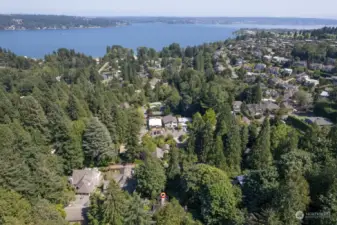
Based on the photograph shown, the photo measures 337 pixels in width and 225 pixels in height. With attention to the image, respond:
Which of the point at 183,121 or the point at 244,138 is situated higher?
the point at 244,138

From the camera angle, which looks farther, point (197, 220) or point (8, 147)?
point (8, 147)

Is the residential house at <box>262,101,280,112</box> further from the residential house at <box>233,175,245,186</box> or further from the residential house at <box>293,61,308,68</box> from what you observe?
the residential house at <box>293,61,308,68</box>

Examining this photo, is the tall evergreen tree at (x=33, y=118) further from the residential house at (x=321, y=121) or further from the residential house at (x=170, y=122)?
the residential house at (x=321, y=121)

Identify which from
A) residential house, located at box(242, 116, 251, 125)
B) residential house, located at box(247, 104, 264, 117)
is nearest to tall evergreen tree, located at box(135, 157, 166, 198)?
residential house, located at box(242, 116, 251, 125)

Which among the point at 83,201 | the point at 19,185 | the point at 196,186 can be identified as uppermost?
the point at 19,185

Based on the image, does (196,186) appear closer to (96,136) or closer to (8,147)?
(96,136)

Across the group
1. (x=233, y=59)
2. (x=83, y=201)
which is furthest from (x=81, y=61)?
(x=83, y=201)

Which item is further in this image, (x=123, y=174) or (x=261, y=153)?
(x=123, y=174)

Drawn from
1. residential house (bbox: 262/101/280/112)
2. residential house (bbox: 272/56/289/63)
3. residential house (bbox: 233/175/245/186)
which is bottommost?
residential house (bbox: 233/175/245/186)

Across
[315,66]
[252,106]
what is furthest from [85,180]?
[315,66]

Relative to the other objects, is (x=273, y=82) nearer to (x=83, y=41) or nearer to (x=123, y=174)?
(x=123, y=174)

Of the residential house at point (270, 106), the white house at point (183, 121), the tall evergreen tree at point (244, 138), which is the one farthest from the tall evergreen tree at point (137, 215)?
the residential house at point (270, 106)
